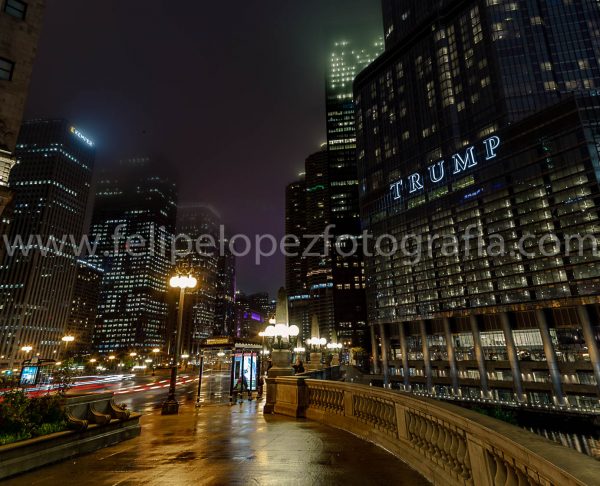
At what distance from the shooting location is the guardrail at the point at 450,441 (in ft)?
8.54

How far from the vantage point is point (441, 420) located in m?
5.41

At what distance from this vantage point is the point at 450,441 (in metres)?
5.23

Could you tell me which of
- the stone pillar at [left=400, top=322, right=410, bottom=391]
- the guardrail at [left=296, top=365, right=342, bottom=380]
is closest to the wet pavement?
the guardrail at [left=296, top=365, right=342, bottom=380]

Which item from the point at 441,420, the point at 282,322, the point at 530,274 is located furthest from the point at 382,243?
the point at 441,420

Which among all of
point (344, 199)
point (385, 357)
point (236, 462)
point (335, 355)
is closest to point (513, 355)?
point (385, 357)

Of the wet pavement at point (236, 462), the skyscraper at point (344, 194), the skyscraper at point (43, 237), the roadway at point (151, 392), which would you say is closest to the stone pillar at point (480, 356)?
the roadway at point (151, 392)

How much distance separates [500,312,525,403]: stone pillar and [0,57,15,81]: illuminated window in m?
91.0

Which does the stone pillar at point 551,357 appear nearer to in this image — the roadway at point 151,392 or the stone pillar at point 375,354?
the stone pillar at point 375,354

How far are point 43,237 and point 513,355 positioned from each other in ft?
556

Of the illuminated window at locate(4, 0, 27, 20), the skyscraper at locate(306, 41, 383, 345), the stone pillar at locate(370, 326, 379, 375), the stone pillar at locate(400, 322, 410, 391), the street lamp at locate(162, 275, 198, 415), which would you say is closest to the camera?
the street lamp at locate(162, 275, 198, 415)

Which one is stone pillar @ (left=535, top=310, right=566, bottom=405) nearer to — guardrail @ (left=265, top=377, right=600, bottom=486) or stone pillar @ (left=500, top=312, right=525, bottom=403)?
stone pillar @ (left=500, top=312, right=525, bottom=403)

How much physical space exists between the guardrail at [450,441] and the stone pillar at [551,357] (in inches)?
3078

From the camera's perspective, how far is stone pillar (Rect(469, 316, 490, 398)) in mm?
79000

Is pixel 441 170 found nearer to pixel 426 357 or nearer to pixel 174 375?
pixel 426 357
